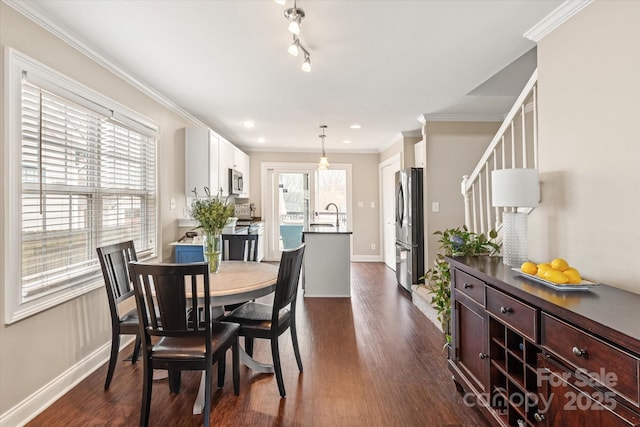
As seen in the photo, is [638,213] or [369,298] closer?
[638,213]

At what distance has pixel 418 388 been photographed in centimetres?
217

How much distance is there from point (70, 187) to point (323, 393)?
2236 millimetres

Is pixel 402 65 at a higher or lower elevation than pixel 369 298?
higher

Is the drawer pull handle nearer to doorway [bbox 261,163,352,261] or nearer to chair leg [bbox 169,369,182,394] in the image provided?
chair leg [bbox 169,369,182,394]

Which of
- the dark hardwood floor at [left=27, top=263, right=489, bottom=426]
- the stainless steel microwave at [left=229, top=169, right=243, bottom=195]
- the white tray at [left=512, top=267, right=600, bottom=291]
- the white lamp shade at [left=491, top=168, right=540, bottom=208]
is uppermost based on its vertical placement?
the stainless steel microwave at [left=229, top=169, right=243, bottom=195]

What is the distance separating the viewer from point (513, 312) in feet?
4.84

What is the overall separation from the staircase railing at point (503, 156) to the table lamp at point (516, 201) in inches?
23.5

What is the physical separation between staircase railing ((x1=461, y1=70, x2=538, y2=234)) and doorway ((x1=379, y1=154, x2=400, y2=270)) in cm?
223

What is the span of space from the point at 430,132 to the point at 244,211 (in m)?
3.65

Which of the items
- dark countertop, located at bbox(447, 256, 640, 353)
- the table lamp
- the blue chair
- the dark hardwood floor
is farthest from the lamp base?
the blue chair

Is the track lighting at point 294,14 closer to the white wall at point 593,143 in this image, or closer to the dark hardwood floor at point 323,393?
the white wall at point 593,143

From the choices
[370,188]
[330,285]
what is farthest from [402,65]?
[370,188]

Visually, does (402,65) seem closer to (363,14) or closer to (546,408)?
(363,14)

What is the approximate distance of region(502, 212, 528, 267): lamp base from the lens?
1.89 metres
